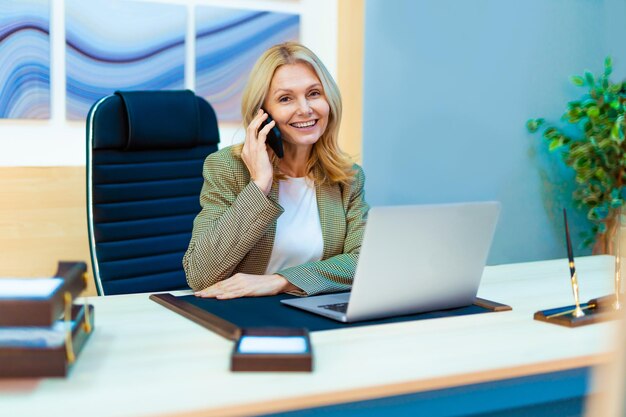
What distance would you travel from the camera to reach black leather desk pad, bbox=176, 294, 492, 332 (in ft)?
5.59

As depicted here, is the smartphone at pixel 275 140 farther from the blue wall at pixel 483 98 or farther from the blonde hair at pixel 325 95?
the blue wall at pixel 483 98

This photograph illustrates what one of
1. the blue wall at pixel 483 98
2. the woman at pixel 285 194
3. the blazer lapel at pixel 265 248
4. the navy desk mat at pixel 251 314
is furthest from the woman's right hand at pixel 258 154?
the blue wall at pixel 483 98

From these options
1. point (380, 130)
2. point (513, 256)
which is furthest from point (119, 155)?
point (513, 256)

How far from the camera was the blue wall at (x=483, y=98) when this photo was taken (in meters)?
4.00

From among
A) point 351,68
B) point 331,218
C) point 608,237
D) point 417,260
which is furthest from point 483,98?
point 417,260

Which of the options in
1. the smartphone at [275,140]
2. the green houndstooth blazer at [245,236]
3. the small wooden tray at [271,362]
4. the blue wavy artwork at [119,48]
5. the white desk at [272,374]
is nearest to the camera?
the white desk at [272,374]

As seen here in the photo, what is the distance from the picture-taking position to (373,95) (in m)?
3.97

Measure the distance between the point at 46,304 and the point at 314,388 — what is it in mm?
428

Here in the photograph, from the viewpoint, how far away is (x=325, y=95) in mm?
2447

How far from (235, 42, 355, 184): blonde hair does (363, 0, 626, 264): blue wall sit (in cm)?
149

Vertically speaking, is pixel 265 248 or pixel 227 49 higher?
pixel 227 49

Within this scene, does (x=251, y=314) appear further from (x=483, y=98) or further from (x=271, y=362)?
(x=483, y=98)

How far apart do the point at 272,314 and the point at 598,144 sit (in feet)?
9.58

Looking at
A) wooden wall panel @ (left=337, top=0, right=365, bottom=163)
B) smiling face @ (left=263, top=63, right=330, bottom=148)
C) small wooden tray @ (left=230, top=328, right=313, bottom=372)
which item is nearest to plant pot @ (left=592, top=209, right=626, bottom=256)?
wooden wall panel @ (left=337, top=0, right=365, bottom=163)
